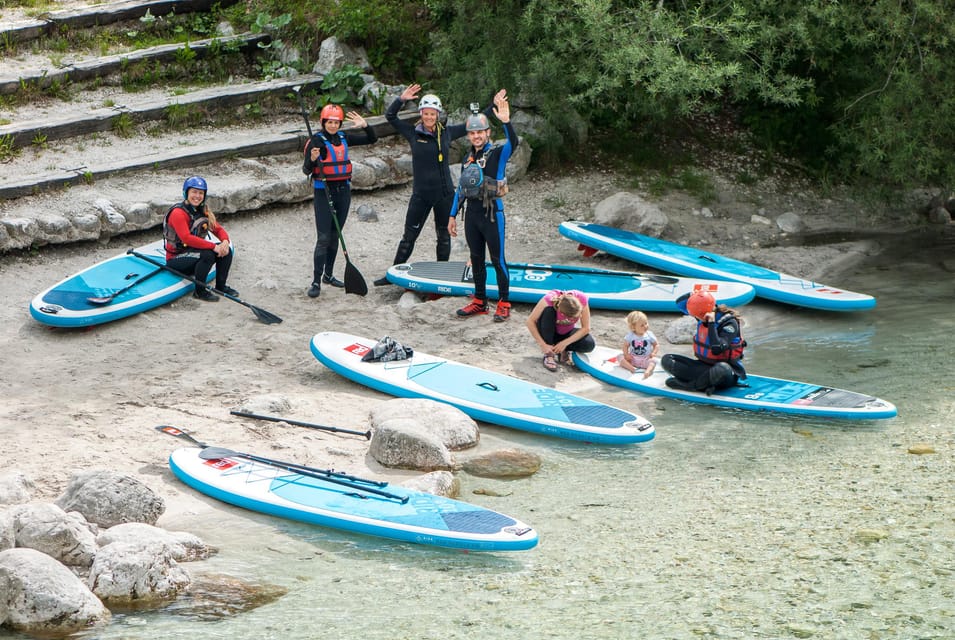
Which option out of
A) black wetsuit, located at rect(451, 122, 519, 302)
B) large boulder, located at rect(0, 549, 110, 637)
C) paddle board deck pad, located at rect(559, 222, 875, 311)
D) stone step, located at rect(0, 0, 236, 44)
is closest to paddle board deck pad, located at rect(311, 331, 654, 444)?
black wetsuit, located at rect(451, 122, 519, 302)

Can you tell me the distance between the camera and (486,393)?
7586 millimetres

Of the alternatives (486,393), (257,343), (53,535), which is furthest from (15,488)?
(486,393)

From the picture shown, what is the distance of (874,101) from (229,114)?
742 centimetres

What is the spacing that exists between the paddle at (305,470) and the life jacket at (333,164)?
3.39 m

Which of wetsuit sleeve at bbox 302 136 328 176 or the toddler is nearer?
the toddler

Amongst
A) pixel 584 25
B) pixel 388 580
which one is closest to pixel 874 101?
pixel 584 25

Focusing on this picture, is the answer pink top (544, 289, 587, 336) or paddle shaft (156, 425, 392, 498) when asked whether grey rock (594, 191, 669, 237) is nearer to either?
pink top (544, 289, 587, 336)

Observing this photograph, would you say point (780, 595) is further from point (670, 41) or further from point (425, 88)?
point (425, 88)

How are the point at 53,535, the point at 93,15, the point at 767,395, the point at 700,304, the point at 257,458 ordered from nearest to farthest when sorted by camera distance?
1. the point at 53,535
2. the point at 257,458
3. the point at 700,304
4. the point at 767,395
5. the point at 93,15

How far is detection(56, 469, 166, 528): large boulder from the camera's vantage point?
5629 mm

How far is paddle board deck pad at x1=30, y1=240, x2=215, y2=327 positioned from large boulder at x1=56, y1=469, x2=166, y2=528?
293 centimetres

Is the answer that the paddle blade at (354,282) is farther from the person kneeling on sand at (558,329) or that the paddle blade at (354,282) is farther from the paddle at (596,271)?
the person kneeling on sand at (558,329)

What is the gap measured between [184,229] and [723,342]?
15.4 feet

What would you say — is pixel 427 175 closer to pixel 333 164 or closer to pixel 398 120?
pixel 398 120
